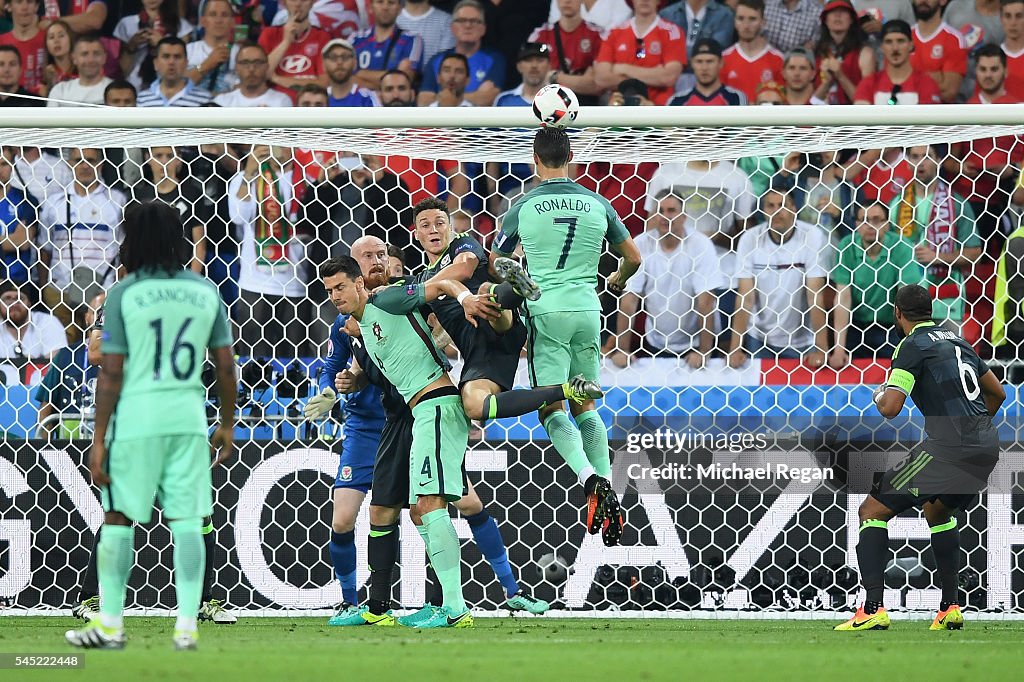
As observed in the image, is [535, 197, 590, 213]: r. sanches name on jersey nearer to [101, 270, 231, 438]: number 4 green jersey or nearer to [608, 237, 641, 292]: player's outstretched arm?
[608, 237, 641, 292]: player's outstretched arm

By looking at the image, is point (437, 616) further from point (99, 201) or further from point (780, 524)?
point (99, 201)

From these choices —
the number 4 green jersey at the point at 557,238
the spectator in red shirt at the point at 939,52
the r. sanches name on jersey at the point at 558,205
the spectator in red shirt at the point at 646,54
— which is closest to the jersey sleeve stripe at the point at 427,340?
the number 4 green jersey at the point at 557,238

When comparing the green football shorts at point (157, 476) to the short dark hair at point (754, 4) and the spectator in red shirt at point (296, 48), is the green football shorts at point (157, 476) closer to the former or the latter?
the spectator in red shirt at point (296, 48)

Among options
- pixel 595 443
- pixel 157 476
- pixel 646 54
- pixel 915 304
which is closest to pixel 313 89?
pixel 646 54

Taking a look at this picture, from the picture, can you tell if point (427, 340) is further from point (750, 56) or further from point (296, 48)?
point (296, 48)

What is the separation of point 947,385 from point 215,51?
709cm

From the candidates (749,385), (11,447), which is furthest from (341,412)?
(749,385)

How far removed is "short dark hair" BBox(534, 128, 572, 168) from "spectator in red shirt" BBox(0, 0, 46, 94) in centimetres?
658

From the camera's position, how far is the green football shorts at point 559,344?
6.41 m

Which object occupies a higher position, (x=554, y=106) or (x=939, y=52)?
(x=939, y=52)

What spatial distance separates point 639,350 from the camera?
8461 millimetres

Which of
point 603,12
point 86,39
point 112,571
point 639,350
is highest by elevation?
point 603,12

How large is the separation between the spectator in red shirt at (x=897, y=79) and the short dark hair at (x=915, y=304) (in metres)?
4.16

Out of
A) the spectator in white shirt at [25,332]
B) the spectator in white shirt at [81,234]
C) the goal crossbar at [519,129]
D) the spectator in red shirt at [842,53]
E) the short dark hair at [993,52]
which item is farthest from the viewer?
the spectator in red shirt at [842,53]
